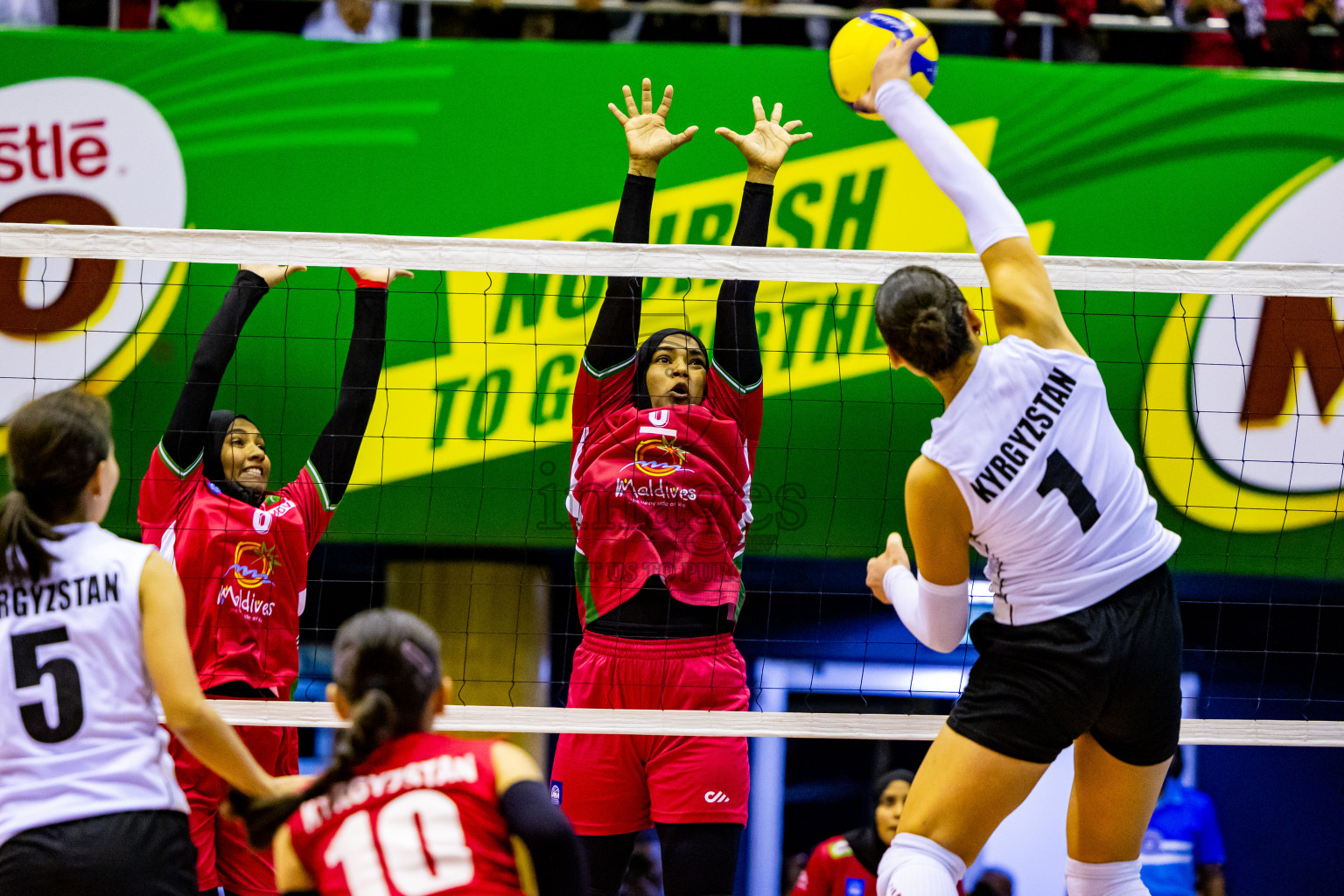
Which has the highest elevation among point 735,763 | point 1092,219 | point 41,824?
point 1092,219

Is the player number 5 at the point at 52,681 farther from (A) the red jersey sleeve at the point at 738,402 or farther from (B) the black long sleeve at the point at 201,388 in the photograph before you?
(A) the red jersey sleeve at the point at 738,402

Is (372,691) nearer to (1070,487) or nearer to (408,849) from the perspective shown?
(408,849)

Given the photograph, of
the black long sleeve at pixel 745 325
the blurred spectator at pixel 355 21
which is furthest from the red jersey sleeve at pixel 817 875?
the blurred spectator at pixel 355 21

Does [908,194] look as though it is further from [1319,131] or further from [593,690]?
[593,690]

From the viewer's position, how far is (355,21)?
568 centimetres

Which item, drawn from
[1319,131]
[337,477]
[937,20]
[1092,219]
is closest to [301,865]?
[337,477]

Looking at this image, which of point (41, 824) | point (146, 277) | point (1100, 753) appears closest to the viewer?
point (41, 824)

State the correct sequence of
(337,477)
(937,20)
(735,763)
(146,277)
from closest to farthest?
(735,763) → (337,477) → (146,277) → (937,20)

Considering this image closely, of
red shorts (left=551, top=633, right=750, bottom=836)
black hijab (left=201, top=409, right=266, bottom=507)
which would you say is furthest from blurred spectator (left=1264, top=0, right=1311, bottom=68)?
black hijab (left=201, top=409, right=266, bottom=507)

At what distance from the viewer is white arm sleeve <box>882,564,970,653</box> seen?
2.67 metres

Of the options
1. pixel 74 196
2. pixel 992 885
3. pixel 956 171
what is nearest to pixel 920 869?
pixel 956 171

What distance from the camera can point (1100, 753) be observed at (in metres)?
2.71

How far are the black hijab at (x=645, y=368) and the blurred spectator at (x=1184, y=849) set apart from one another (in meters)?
3.56

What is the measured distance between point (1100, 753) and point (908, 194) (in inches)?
131
